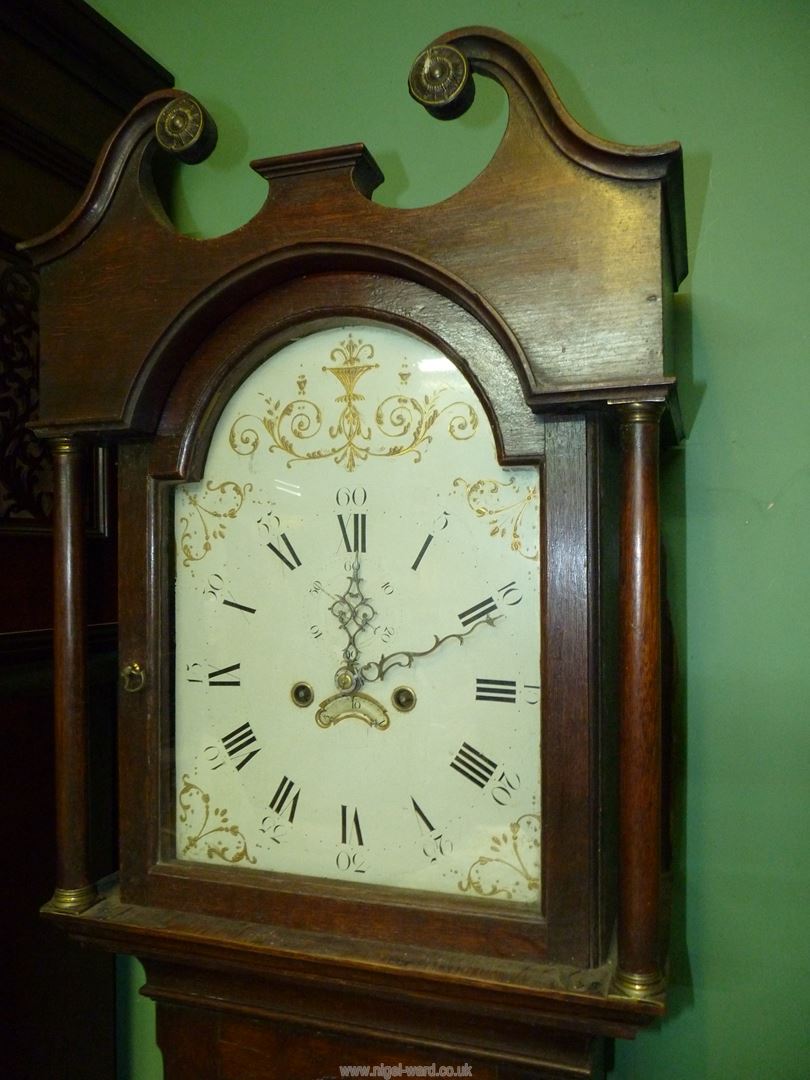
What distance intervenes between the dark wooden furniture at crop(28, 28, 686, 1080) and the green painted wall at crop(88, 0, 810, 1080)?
16cm

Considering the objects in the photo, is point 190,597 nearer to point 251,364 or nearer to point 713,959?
point 251,364

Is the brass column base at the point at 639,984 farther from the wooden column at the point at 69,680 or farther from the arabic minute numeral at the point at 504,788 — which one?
the wooden column at the point at 69,680

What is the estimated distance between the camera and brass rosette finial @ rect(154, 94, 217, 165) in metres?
0.90

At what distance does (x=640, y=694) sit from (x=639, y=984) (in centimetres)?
25

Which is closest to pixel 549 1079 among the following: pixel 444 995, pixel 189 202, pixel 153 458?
pixel 444 995

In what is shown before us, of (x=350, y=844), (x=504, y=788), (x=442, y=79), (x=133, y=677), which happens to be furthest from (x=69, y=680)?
(x=442, y=79)

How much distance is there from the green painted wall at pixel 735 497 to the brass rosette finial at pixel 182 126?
508 millimetres

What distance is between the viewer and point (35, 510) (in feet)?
3.78

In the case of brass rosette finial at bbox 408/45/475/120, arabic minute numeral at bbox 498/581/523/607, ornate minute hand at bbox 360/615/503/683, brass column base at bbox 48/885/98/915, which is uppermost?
brass rosette finial at bbox 408/45/475/120

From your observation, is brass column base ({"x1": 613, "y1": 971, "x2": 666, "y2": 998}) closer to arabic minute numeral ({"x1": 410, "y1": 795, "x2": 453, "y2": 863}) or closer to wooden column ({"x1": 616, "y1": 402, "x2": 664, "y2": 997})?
wooden column ({"x1": 616, "y1": 402, "x2": 664, "y2": 997})

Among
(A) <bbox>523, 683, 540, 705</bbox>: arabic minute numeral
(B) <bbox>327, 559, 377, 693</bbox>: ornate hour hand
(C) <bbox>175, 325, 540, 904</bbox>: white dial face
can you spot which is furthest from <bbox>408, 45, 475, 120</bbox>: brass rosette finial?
(A) <bbox>523, 683, 540, 705</bbox>: arabic minute numeral

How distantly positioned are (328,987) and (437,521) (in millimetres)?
467

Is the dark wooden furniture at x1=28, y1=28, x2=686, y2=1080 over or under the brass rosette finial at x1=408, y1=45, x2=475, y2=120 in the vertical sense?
under

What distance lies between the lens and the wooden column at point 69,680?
0.95 metres
